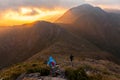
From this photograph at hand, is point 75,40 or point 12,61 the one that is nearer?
point 12,61

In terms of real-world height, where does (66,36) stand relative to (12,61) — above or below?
above

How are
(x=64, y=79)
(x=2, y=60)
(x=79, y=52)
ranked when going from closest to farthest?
(x=64, y=79), (x=79, y=52), (x=2, y=60)

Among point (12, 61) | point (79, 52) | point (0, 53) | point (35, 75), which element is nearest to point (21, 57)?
point (12, 61)

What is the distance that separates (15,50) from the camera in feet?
616

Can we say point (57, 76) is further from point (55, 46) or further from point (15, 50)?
point (15, 50)

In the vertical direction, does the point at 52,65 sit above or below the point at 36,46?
above

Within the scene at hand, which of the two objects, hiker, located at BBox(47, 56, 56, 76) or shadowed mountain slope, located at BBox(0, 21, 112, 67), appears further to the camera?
shadowed mountain slope, located at BBox(0, 21, 112, 67)

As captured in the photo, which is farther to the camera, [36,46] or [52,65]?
[36,46]

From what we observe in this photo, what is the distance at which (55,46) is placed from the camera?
6609 inches

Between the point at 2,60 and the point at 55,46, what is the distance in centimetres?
3176

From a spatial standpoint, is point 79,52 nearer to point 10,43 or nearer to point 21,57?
point 21,57

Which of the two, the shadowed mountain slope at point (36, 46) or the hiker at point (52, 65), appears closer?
the hiker at point (52, 65)

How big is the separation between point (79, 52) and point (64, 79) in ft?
408

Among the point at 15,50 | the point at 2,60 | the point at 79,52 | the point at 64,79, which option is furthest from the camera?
the point at 15,50
